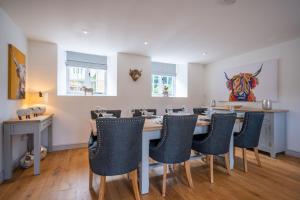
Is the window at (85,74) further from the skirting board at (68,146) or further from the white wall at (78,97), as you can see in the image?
the skirting board at (68,146)

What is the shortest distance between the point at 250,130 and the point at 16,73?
4.03m

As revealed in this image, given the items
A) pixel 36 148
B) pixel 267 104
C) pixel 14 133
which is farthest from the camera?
pixel 267 104

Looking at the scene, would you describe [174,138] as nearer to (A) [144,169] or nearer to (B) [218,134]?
(A) [144,169]

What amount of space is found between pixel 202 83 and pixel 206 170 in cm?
360

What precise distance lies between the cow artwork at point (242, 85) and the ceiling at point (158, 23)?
737 mm

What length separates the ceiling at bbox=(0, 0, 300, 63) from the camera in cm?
216

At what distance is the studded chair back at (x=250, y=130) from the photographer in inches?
103

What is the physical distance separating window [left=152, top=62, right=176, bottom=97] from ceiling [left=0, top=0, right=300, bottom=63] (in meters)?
1.27

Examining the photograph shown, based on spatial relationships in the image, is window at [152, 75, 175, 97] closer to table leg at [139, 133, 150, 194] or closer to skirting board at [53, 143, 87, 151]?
skirting board at [53, 143, 87, 151]

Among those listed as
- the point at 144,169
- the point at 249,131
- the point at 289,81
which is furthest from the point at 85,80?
the point at 289,81

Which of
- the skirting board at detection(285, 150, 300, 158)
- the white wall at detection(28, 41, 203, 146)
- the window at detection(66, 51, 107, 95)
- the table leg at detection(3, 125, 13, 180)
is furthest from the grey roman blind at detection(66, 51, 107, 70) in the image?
the skirting board at detection(285, 150, 300, 158)

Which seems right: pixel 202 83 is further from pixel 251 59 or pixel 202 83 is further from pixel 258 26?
pixel 258 26

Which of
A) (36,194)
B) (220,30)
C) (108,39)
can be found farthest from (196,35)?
(36,194)

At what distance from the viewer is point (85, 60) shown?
14.0 feet
